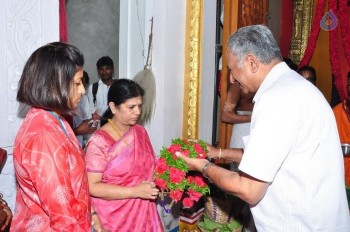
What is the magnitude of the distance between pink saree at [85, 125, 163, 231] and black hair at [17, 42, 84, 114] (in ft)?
2.84

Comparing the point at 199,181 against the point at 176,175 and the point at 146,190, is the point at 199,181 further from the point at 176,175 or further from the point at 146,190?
the point at 146,190

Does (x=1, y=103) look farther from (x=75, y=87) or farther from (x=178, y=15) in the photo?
(x=178, y=15)

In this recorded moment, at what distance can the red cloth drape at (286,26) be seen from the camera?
7.25 metres

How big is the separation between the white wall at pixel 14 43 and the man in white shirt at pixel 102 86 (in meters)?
2.05

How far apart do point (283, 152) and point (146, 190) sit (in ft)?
3.89

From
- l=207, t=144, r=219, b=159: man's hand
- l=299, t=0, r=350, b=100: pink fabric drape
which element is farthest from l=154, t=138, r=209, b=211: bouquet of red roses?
l=299, t=0, r=350, b=100: pink fabric drape

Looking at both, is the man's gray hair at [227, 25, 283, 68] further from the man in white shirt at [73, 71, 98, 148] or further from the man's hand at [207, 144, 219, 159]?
the man in white shirt at [73, 71, 98, 148]

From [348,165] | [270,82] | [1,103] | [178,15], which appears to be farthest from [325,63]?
[1,103]

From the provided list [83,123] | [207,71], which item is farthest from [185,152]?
[207,71]

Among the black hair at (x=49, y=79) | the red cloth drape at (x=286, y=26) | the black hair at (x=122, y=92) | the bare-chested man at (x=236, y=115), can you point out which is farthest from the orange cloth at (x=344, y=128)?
the black hair at (x=49, y=79)

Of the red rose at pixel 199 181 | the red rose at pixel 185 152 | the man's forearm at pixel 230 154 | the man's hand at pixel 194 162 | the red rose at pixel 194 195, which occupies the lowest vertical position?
the red rose at pixel 194 195

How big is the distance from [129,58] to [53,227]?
2.73 meters

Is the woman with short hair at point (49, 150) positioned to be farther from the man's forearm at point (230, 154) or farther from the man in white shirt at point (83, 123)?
the man in white shirt at point (83, 123)

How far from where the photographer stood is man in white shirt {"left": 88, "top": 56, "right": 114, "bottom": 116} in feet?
15.1
